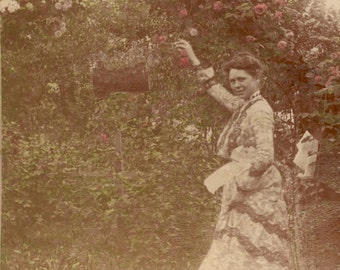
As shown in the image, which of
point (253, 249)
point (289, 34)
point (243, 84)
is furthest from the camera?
point (289, 34)

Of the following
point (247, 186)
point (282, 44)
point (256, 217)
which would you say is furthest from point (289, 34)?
point (256, 217)

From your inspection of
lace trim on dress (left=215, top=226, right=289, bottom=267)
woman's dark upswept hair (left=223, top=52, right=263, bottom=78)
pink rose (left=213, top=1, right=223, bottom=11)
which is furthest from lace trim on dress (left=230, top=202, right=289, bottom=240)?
pink rose (left=213, top=1, right=223, bottom=11)

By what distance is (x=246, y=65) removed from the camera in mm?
4562

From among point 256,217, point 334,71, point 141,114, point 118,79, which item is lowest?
point 256,217

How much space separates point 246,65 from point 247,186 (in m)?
0.70

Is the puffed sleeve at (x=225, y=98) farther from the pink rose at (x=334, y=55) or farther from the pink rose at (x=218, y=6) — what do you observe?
the pink rose at (x=334, y=55)

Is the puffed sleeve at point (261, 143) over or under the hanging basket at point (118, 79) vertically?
under

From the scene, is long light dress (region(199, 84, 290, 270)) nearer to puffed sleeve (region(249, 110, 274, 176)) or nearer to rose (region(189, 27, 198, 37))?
puffed sleeve (region(249, 110, 274, 176))

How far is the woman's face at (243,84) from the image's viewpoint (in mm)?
4547

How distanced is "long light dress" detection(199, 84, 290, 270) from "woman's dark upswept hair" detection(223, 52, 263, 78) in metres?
0.15

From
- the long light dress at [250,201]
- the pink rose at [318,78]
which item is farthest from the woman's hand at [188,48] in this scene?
the pink rose at [318,78]

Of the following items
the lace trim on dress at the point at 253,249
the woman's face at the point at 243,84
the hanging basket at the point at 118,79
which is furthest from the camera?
the hanging basket at the point at 118,79

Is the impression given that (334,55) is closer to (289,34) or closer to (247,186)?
(289,34)

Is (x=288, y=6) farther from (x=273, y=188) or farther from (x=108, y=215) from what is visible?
(x=108, y=215)
